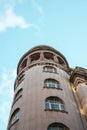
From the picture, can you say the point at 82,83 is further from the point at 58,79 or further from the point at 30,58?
the point at 30,58

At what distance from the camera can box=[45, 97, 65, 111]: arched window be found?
66.7ft

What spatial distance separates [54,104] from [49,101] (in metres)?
0.70

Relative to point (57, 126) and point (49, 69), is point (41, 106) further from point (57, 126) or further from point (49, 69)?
point (49, 69)

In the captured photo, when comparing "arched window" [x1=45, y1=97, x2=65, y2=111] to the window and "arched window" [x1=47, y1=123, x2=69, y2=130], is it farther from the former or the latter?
the window

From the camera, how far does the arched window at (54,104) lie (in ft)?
66.7

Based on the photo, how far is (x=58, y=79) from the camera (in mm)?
26172

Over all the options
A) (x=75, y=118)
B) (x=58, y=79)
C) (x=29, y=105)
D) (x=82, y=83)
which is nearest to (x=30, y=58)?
(x=58, y=79)

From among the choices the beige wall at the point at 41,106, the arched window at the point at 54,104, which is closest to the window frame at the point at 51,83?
the beige wall at the point at 41,106

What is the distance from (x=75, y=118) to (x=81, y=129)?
163 cm

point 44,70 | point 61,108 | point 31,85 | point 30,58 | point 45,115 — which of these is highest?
point 30,58

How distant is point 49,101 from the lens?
70.1 feet

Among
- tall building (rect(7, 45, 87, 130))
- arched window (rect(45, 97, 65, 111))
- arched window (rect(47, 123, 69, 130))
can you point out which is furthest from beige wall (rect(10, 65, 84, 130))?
arched window (rect(45, 97, 65, 111))

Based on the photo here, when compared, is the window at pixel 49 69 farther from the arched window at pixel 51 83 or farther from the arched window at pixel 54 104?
the arched window at pixel 54 104

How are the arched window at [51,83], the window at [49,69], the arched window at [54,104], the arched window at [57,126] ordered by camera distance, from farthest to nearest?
the window at [49,69]
the arched window at [51,83]
the arched window at [54,104]
the arched window at [57,126]
